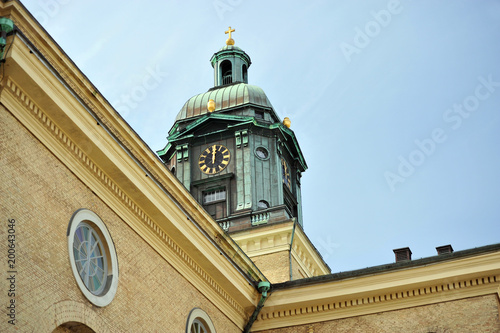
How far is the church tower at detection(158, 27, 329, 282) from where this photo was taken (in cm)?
2873

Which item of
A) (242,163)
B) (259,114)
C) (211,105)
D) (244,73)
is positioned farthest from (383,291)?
(244,73)

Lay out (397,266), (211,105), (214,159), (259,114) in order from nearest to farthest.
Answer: (397,266) → (214,159) → (211,105) → (259,114)

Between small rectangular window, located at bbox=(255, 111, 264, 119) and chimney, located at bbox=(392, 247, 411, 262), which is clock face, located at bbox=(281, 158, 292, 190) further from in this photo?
chimney, located at bbox=(392, 247, 411, 262)

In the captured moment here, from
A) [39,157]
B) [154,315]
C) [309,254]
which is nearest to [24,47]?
[39,157]

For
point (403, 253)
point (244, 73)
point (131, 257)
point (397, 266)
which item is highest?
point (244, 73)

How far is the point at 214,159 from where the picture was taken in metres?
31.6

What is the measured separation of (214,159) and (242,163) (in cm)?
129

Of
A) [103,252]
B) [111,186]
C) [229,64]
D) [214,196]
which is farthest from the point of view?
[229,64]

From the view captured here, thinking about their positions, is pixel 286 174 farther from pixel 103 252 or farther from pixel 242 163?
pixel 103 252

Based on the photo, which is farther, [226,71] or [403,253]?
[226,71]

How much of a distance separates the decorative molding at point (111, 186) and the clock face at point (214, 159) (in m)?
12.0

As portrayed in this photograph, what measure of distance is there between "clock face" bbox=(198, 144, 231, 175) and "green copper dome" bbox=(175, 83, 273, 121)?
2442 millimetres

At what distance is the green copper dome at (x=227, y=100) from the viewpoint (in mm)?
33562

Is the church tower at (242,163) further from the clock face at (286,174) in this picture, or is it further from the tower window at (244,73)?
the tower window at (244,73)
